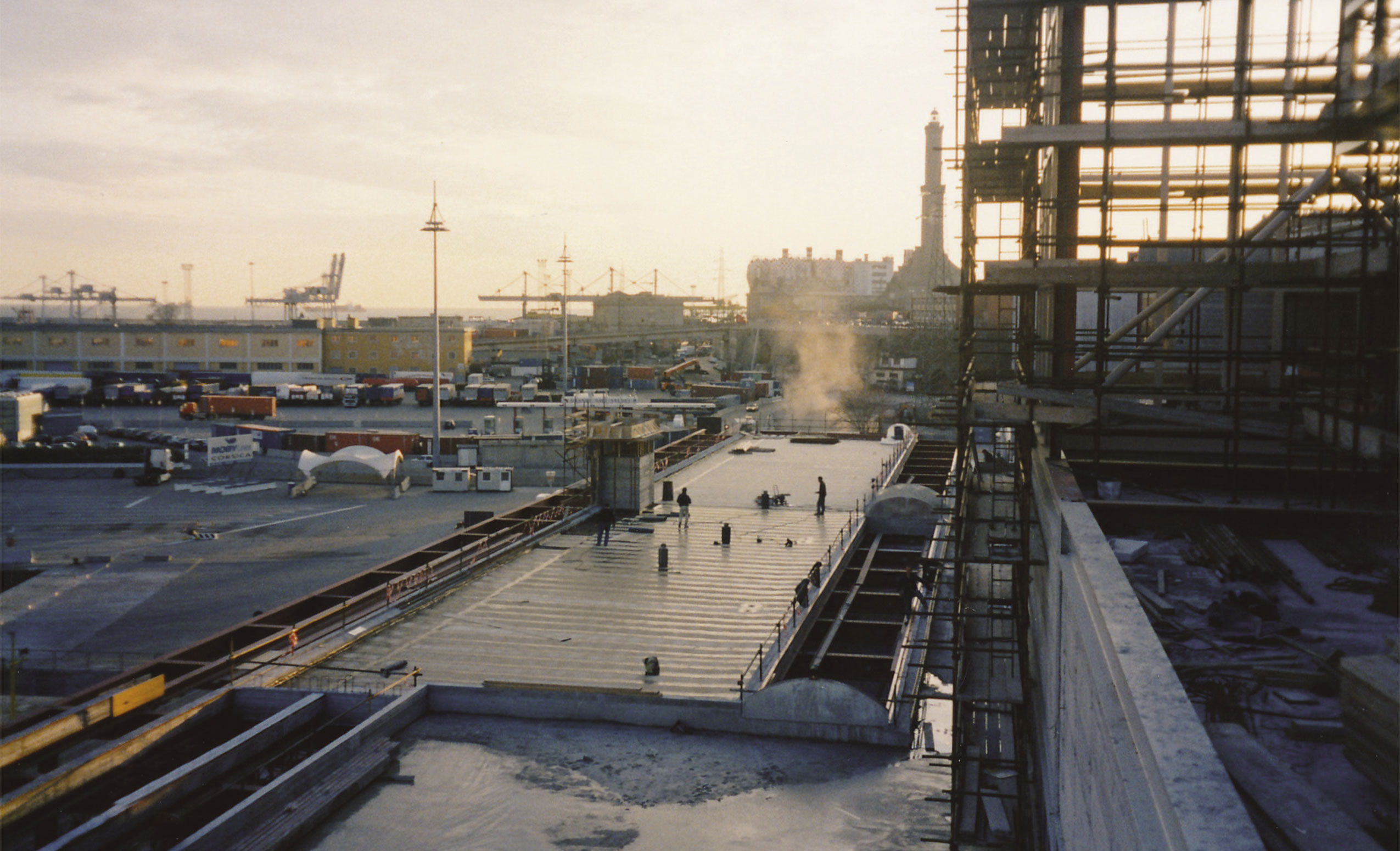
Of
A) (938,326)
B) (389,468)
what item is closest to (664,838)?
(389,468)

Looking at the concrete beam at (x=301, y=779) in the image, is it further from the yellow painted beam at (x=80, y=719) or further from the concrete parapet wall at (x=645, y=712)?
the yellow painted beam at (x=80, y=719)

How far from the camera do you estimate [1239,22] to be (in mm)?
9703

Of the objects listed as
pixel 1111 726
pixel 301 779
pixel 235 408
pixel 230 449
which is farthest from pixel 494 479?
pixel 1111 726

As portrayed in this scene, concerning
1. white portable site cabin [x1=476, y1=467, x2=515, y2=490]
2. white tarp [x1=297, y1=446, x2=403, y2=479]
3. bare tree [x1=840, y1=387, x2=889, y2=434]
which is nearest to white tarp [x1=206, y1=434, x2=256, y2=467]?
white tarp [x1=297, y1=446, x2=403, y2=479]

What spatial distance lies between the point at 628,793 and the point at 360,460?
26.4 m

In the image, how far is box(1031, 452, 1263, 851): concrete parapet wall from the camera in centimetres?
323

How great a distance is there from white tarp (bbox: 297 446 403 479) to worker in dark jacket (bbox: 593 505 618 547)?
14976mm

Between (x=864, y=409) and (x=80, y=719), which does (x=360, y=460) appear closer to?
(x=864, y=409)

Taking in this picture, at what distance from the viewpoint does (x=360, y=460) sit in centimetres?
3300

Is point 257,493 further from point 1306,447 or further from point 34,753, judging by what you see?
point 1306,447

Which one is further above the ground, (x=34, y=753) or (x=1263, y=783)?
(x=1263, y=783)

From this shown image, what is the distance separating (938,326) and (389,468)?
38988 mm

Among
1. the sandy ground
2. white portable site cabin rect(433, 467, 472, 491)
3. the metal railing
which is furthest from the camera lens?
white portable site cabin rect(433, 467, 472, 491)

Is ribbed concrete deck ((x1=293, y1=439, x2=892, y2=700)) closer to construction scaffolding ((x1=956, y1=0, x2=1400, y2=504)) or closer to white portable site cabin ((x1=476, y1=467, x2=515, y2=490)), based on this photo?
construction scaffolding ((x1=956, y1=0, x2=1400, y2=504))
